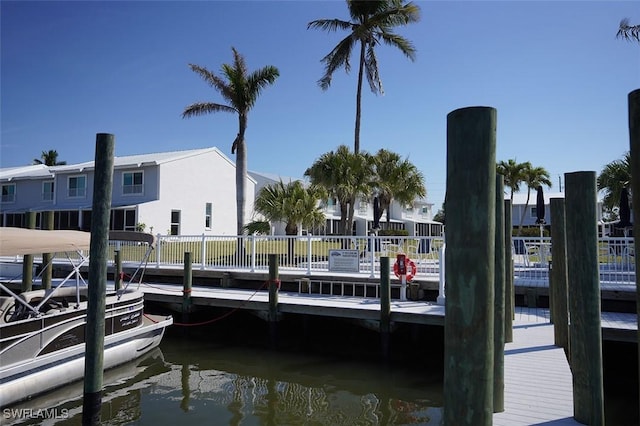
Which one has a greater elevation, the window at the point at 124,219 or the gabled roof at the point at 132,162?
the gabled roof at the point at 132,162

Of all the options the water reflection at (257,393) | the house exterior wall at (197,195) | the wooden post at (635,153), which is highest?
the house exterior wall at (197,195)

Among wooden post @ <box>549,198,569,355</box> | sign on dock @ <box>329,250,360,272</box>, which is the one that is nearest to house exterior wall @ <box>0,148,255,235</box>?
sign on dock @ <box>329,250,360,272</box>

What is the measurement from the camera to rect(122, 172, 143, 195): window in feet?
106

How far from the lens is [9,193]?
37.8 metres

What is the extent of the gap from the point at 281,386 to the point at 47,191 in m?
34.0

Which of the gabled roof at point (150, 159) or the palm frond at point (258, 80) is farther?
the gabled roof at point (150, 159)

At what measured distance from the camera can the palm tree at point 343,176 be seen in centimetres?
2388

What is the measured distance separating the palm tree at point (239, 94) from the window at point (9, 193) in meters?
22.6

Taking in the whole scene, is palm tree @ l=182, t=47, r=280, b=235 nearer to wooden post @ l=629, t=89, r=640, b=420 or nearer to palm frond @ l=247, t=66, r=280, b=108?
palm frond @ l=247, t=66, r=280, b=108

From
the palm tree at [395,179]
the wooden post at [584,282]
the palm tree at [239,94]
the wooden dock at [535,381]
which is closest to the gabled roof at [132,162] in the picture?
the palm tree at [239,94]

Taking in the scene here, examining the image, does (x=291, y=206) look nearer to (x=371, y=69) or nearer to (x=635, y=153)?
(x=371, y=69)

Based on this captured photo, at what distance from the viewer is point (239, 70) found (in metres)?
23.5

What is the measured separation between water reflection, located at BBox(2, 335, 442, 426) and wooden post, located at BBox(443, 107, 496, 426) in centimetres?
548

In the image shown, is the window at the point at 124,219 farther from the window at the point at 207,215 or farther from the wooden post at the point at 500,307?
the wooden post at the point at 500,307
